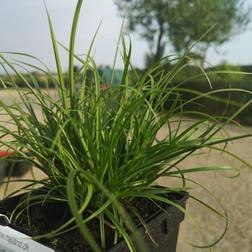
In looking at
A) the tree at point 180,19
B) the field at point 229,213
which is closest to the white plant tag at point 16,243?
the field at point 229,213

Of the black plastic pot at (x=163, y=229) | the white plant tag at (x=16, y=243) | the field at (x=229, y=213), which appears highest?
the white plant tag at (x=16, y=243)

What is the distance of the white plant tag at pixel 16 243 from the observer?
533mm

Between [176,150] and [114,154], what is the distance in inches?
4.4

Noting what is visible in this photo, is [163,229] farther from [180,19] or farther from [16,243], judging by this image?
[180,19]

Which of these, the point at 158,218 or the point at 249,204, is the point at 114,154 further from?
the point at 249,204

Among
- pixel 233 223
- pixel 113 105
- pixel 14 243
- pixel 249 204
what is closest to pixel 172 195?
pixel 113 105

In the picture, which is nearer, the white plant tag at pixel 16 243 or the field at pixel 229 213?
the white plant tag at pixel 16 243

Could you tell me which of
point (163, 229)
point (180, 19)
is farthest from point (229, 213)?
point (180, 19)

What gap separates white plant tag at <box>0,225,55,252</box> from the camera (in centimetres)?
53

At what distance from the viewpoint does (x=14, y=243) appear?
1.84ft

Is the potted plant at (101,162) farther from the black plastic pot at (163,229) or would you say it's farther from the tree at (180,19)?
the tree at (180,19)

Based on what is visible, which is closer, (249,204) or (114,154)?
(114,154)

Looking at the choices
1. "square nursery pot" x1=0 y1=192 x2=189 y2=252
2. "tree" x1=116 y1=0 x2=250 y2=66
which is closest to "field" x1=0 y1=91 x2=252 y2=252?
"square nursery pot" x1=0 y1=192 x2=189 y2=252

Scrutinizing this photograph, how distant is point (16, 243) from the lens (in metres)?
0.56
